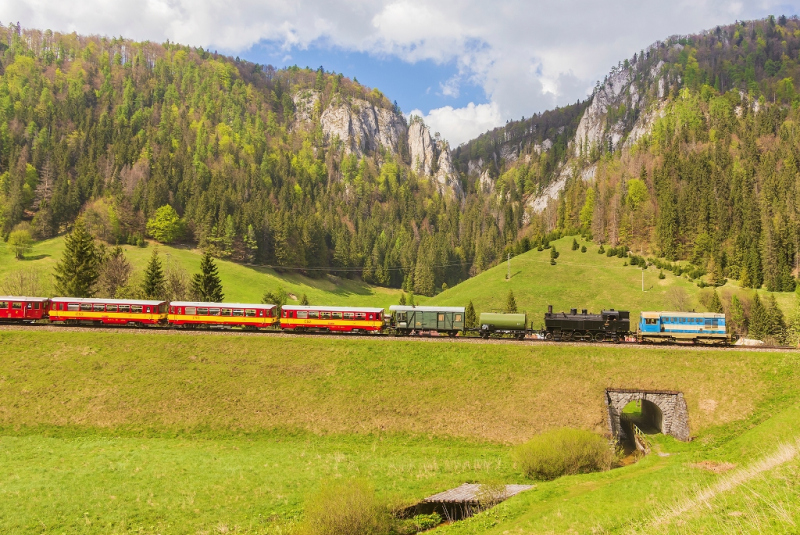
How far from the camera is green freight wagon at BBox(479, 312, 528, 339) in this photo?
56.1m

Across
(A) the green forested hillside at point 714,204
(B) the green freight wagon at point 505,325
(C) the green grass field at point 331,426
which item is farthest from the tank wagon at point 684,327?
(A) the green forested hillside at point 714,204

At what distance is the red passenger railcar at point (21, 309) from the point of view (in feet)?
185

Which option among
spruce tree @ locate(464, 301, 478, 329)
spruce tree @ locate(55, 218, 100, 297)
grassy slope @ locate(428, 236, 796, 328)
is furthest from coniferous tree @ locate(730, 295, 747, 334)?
spruce tree @ locate(55, 218, 100, 297)

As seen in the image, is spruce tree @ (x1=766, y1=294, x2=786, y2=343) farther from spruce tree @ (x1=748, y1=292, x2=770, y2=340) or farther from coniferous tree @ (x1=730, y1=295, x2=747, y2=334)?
coniferous tree @ (x1=730, y1=295, x2=747, y2=334)

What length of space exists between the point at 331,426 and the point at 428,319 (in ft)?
67.4

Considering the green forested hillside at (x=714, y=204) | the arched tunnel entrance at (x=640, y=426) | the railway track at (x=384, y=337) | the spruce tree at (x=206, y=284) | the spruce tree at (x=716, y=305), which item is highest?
the green forested hillside at (x=714, y=204)

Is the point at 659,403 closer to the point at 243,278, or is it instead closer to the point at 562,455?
the point at 562,455

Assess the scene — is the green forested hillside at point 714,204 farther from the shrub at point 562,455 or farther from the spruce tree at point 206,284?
the spruce tree at point 206,284

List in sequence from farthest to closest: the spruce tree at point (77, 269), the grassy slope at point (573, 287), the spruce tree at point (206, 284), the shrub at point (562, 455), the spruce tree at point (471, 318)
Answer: the grassy slope at point (573, 287) < the spruce tree at point (471, 318) < the spruce tree at point (206, 284) < the spruce tree at point (77, 269) < the shrub at point (562, 455)

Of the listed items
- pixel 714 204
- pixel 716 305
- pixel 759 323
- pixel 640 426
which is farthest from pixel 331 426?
pixel 714 204

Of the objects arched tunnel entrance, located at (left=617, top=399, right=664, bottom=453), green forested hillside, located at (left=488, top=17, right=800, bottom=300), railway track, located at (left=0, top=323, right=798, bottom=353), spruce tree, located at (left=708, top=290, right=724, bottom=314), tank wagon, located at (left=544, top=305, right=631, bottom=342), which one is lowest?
arched tunnel entrance, located at (left=617, top=399, right=664, bottom=453)

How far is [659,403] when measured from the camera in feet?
139

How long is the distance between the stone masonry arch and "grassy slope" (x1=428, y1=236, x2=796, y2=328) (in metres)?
49.7

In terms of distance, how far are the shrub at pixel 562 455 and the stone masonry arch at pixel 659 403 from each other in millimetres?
8166
